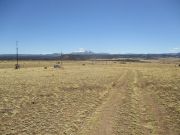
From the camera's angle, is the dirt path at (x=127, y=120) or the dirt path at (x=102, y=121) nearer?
the dirt path at (x=102, y=121)

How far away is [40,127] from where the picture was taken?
12281mm

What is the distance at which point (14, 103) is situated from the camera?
18.4 m

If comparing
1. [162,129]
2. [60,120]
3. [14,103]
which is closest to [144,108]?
[162,129]

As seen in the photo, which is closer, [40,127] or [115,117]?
[40,127]

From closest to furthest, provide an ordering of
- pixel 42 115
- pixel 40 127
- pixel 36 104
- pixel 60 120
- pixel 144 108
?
pixel 40 127
pixel 60 120
pixel 42 115
pixel 144 108
pixel 36 104

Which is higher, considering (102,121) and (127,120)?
(102,121)

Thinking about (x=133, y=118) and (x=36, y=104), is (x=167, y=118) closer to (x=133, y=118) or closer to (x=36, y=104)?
(x=133, y=118)

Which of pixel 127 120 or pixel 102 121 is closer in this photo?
pixel 102 121

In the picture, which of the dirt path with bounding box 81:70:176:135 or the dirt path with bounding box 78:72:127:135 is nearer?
Answer: the dirt path with bounding box 78:72:127:135

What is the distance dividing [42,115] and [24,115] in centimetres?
103

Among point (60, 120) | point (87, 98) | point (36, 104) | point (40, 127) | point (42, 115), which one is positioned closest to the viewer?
point (40, 127)

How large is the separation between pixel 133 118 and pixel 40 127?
4933 mm

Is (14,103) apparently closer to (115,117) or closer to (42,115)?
(42,115)

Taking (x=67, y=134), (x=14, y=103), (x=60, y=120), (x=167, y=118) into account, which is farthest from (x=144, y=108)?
(x=14, y=103)
